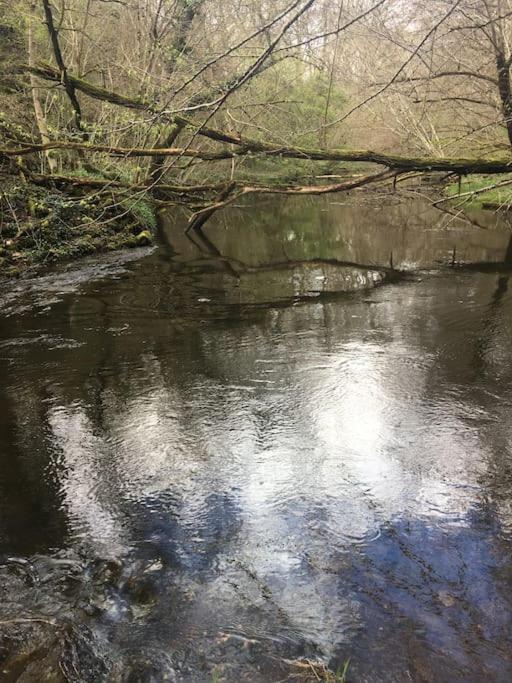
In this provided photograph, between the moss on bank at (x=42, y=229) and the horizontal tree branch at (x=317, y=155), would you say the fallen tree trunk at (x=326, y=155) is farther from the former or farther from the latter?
the moss on bank at (x=42, y=229)

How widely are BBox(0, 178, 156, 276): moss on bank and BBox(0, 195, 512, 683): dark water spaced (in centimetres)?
362

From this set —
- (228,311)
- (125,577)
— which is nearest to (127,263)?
(228,311)

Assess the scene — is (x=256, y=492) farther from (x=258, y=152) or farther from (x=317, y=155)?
(x=317, y=155)

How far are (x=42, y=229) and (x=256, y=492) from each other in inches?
454

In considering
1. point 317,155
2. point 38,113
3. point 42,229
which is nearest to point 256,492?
point 317,155

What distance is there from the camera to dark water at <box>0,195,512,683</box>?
2.86 m

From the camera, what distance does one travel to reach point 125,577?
10.9ft

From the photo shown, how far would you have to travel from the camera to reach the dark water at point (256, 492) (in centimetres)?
286

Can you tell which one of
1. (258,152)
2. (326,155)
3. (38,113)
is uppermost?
(38,113)

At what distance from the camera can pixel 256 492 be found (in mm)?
4223

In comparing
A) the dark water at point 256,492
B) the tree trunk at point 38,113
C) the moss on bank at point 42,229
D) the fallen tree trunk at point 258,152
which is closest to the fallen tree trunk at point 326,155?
the fallen tree trunk at point 258,152

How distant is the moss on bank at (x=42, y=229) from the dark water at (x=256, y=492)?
3.62 metres

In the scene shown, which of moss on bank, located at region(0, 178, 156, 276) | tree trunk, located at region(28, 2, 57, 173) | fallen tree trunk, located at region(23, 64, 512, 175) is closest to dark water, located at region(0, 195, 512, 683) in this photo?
fallen tree trunk, located at region(23, 64, 512, 175)

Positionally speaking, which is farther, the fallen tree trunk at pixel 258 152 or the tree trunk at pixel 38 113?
the tree trunk at pixel 38 113
